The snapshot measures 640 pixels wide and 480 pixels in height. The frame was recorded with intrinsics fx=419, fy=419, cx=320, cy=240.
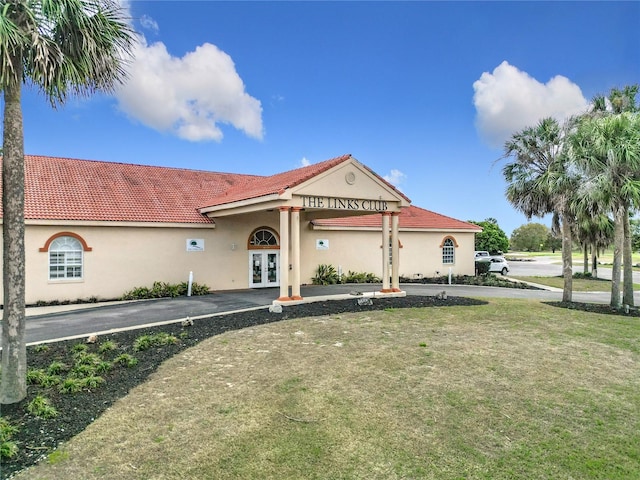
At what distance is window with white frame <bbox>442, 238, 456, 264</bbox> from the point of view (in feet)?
91.4

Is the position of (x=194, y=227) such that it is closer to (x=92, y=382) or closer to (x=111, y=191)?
(x=111, y=191)

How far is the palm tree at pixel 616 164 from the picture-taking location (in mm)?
14414

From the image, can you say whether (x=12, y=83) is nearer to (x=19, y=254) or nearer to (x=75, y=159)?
(x=19, y=254)

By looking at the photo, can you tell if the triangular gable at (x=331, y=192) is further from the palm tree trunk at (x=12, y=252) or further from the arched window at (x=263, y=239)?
the palm tree trunk at (x=12, y=252)

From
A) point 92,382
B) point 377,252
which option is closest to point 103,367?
point 92,382

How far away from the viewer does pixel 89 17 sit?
668 cm

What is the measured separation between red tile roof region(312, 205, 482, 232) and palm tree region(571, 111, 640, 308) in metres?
11.6

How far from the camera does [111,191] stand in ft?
63.4

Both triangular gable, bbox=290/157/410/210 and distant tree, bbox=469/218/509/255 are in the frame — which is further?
distant tree, bbox=469/218/509/255

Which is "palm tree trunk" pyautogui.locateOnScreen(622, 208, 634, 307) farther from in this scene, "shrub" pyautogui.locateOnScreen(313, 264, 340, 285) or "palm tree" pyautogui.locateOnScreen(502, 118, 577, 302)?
"shrub" pyautogui.locateOnScreen(313, 264, 340, 285)

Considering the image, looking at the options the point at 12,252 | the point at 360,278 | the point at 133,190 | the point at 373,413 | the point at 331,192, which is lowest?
the point at 373,413

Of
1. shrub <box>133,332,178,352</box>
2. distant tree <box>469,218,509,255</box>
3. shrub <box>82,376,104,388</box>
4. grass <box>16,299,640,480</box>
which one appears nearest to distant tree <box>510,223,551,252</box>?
distant tree <box>469,218,509,255</box>

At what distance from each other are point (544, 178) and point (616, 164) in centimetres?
273

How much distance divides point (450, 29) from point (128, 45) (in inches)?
508
